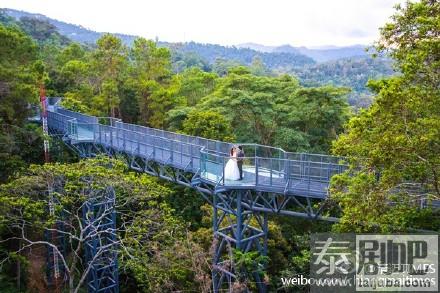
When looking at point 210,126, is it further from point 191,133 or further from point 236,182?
point 236,182

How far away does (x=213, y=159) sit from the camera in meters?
15.7

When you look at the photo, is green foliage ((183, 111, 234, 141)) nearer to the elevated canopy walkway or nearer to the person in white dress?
the elevated canopy walkway

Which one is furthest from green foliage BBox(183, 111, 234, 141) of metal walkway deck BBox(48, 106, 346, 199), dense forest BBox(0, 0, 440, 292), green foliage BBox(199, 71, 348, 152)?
green foliage BBox(199, 71, 348, 152)

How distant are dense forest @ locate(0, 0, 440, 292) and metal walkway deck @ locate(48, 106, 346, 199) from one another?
138cm

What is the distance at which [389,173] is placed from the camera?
9.16 meters

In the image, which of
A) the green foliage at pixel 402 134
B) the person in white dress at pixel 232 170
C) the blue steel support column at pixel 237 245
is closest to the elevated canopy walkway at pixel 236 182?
the blue steel support column at pixel 237 245

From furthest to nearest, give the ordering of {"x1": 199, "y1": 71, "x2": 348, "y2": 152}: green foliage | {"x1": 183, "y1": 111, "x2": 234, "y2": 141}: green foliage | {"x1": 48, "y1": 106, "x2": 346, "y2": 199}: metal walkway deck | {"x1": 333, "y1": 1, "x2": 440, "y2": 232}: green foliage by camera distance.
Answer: {"x1": 199, "y1": 71, "x2": 348, "y2": 152}: green foliage, {"x1": 183, "y1": 111, "x2": 234, "y2": 141}: green foliage, {"x1": 48, "y1": 106, "x2": 346, "y2": 199}: metal walkway deck, {"x1": 333, "y1": 1, "x2": 440, "y2": 232}: green foliage

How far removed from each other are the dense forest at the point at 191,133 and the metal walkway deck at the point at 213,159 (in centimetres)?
138

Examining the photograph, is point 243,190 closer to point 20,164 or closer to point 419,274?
point 419,274

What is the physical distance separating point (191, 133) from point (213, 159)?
350 inches

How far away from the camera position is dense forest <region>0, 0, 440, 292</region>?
9.17 metres

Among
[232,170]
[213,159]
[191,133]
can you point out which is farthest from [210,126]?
[232,170]

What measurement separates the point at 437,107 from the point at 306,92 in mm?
17918

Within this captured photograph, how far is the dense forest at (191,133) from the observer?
30.1 ft
